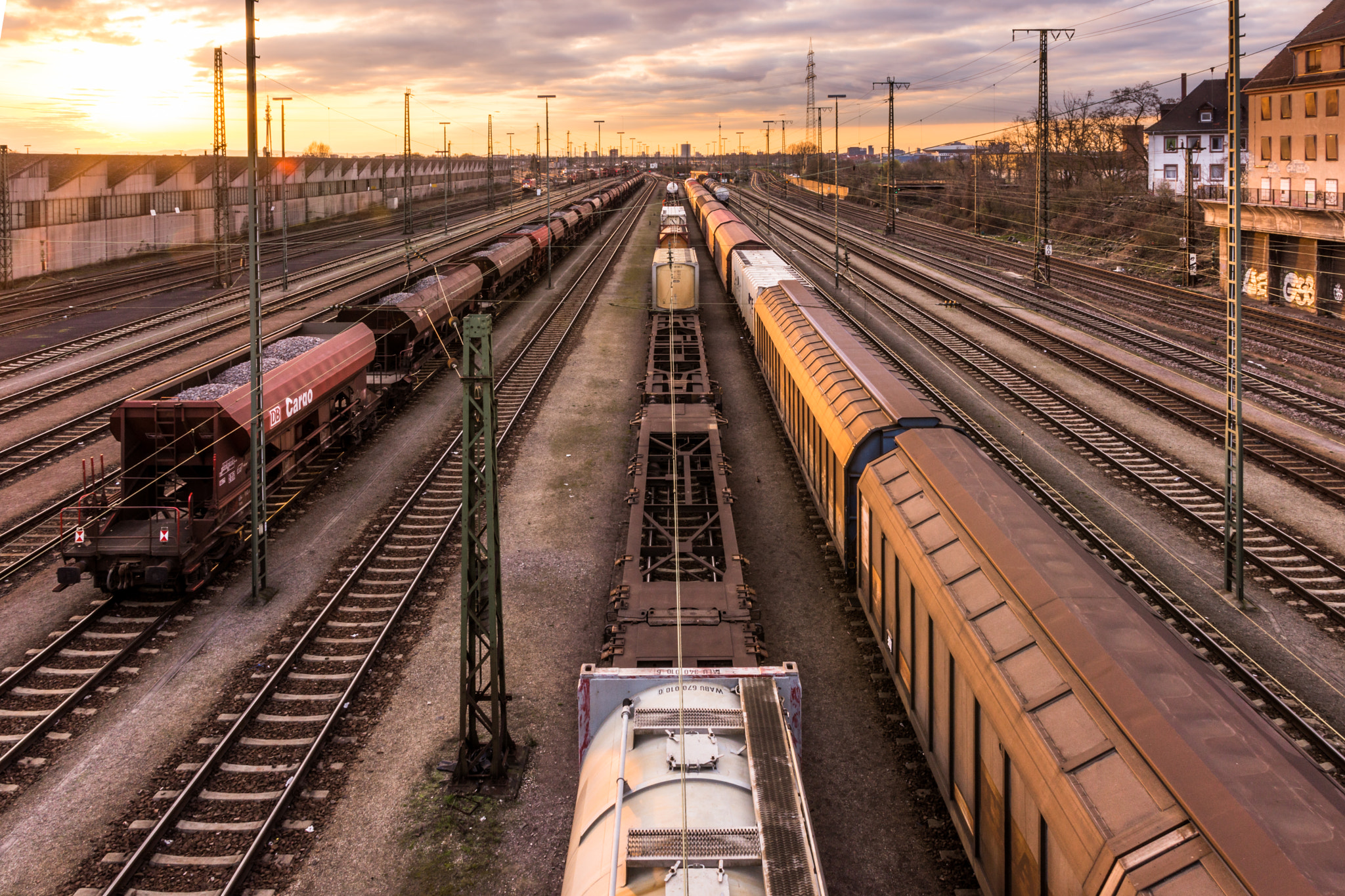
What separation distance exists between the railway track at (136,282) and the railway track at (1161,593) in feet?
112

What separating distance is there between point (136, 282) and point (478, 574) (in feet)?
171

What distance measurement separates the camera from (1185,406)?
25.9 m

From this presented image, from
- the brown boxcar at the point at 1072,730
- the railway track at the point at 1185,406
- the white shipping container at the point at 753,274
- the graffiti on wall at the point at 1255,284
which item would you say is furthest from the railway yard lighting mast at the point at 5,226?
the graffiti on wall at the point at 1255,284

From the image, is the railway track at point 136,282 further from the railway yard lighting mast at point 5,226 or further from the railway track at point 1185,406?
the railway track at point 1185,406

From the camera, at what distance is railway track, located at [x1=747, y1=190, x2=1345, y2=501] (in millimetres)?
20266

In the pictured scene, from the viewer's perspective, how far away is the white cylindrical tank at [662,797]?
6375mm

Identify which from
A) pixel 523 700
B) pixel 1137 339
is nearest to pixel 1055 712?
pixel 523 700

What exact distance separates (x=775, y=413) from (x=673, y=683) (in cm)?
1860

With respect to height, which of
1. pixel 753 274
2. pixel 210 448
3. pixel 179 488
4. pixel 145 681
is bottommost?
pixel 145 681

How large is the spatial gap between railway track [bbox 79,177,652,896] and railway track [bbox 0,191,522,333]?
23535 mm

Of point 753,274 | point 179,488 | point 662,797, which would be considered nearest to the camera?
point 662,797

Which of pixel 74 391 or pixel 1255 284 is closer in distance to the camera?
pixel 74 391

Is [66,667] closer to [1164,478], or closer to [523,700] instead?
[523,700]

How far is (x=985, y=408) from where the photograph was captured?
87.3 ft
